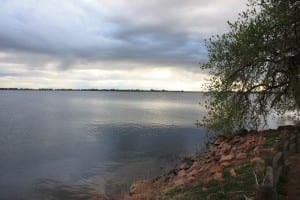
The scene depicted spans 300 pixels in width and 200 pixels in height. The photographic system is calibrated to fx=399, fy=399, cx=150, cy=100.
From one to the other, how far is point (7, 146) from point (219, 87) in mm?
28669

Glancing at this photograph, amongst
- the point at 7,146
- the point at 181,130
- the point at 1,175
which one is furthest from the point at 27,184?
the point at 181,130

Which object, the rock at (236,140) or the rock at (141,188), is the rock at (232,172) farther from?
the rock at (236,140)

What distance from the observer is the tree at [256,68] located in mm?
25516

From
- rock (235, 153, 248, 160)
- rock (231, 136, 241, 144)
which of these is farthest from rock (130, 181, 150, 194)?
rock (231, 136, 241, 144)

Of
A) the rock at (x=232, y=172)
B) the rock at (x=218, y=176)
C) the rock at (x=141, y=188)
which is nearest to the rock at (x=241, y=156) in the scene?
the rock at (x=232, y=172)

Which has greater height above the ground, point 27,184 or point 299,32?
point 299,32

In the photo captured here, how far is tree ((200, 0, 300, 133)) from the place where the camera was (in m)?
25.5

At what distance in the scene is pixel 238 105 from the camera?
28.5m

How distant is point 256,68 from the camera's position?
1083 inches

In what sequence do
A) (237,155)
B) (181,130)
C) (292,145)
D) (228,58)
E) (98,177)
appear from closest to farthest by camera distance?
(292,145), (237,155), (228,58), (98,177), (181,130)

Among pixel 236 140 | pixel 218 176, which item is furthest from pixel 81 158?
pixel 218 176

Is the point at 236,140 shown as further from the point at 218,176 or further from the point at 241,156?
the point at 218,176

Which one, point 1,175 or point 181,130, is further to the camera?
point 181,130

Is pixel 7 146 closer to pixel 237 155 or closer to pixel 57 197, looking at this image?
pixel 57 197
